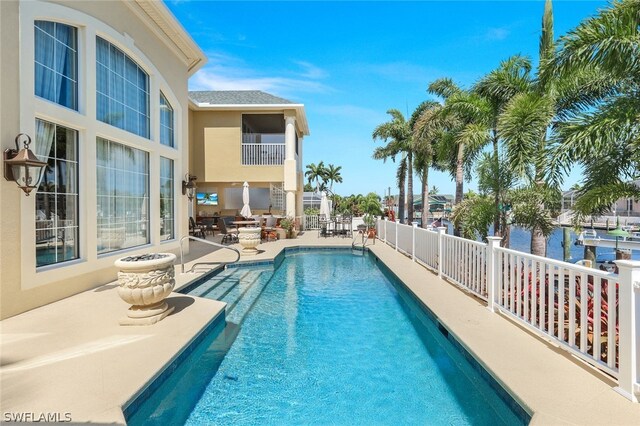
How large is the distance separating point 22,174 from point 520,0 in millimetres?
14435

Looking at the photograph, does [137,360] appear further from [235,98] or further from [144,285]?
[235,98]

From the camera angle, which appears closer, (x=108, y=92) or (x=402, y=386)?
(x=402, y=386)

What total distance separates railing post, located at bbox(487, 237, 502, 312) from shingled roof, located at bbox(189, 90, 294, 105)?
15.2 m

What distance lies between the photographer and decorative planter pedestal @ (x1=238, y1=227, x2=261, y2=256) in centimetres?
1151

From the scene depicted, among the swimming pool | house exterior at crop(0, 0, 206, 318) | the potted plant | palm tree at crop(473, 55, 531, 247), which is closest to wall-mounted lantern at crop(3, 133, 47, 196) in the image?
house exterior at crop(0, 0, 206, 318)

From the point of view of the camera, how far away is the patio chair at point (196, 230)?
1557 cm

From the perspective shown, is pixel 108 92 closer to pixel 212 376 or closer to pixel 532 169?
pixel 212 376

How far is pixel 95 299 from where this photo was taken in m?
6.07

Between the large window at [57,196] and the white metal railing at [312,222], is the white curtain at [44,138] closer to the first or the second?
the large window at [57,196]

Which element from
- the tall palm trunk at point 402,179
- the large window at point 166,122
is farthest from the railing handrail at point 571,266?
the tall palm trunk at point 402,179

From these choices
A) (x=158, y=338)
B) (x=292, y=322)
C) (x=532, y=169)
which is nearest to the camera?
(x=158, y=338)

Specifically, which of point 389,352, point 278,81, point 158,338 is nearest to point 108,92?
Answer: point 158,338

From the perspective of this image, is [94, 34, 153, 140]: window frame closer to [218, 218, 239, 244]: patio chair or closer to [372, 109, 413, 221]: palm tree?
[218, 218, 239, 244]: patio chair

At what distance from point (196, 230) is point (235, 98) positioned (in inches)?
316
